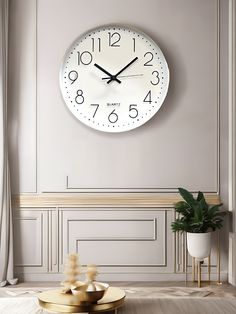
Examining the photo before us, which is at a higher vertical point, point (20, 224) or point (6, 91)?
point (6, 91)

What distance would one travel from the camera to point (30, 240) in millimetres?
3658

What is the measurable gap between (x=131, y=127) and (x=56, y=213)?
79 cm

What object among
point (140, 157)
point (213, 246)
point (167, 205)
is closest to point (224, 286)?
point (213, 246)

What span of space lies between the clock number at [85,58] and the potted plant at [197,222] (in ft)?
3.55

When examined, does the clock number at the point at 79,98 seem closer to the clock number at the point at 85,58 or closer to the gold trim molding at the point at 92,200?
the clock number at the point at 85,58

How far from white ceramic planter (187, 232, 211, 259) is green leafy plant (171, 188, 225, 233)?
34 millimetres

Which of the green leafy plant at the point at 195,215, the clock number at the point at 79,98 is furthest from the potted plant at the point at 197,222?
the clock number at the point at 79,98

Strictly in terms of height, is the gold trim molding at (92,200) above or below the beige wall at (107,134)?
below

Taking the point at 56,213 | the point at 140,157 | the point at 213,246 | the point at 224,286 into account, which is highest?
the point at 140,157

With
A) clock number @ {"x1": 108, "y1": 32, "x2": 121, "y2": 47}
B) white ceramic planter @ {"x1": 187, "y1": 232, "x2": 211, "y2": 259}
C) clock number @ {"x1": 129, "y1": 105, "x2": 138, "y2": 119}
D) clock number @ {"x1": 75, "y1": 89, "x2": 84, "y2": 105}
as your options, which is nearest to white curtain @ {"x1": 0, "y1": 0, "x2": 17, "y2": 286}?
clock number @ {"x1": 75, "y1": 89, "x2": 84, "y2": 105}

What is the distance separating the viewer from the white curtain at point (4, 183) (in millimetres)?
3545

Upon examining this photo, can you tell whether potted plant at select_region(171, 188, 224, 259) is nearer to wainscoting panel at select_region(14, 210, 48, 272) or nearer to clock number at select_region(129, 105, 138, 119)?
clock number at select_region(129, 105, 138, 119)

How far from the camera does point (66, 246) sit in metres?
3.65

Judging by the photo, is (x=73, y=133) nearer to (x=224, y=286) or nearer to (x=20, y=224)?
(x=20, y=224)
